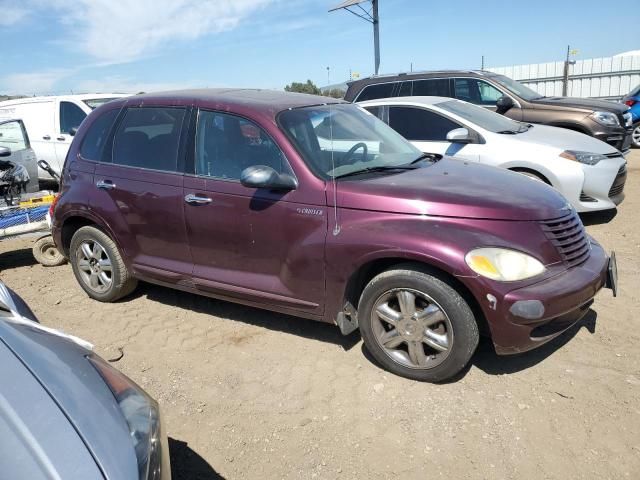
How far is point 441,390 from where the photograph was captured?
3.29m

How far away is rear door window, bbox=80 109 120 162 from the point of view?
15.2 ft

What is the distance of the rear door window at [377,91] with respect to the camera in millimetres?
9297

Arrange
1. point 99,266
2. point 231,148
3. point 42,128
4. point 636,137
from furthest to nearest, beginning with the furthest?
point 636,137
point 42,128
point 99,266
point 231,148

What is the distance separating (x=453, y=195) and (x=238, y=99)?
1830 mm

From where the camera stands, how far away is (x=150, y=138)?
4.36 meters

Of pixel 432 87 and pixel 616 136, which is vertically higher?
pixel 432 87

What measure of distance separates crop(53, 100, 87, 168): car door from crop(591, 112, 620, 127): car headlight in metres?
9.18

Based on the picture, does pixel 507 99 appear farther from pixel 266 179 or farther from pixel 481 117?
pixel 266 179

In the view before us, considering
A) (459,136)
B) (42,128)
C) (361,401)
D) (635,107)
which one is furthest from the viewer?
(635,107)

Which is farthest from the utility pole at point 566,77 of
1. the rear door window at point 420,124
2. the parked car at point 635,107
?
the rear door window at point 420,124

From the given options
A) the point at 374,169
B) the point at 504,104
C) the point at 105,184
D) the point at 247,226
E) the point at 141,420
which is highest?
the point at 504,104

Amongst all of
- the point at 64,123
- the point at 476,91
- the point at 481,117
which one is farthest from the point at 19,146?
the point at 476,91

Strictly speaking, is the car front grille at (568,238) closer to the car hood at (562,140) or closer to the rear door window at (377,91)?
the car hood at (562,140)

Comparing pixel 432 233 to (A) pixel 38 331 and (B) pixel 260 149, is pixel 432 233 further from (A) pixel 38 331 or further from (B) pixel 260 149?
(A) pixel 38 331
